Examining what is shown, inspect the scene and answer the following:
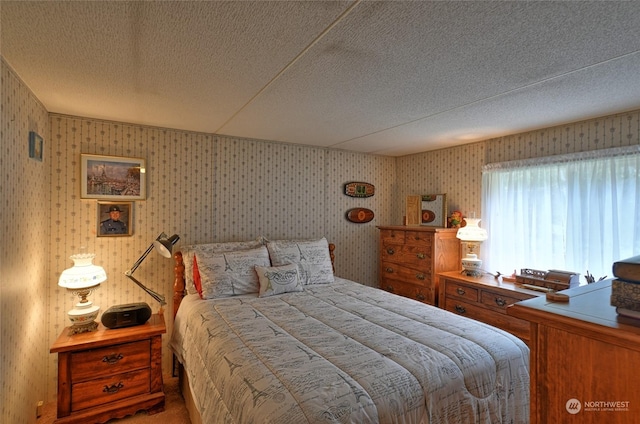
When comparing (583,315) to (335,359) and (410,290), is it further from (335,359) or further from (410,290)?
(410,290)

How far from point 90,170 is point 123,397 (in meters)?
1.79

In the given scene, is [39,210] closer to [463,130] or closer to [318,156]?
[318,156]

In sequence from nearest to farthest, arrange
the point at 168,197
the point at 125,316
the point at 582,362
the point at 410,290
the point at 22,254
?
the point at 582,362 → the point at 22,254 → the point at 125,316 → the point at 168,197 → the point at 410,290

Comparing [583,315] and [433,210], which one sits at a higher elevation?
[433,210]

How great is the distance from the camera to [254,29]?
1.28m

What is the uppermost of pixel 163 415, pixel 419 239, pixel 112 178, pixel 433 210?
pixel 112 178

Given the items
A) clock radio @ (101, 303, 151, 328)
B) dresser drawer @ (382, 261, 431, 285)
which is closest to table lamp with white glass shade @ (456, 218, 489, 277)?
dresser drawer @ (382, 261, 431, 285)

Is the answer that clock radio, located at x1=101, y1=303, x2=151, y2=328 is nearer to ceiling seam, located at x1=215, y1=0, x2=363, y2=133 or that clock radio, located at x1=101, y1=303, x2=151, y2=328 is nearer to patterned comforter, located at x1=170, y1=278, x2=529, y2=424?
patterned comforter, located at x1=170, y1=278, x2=529, y2=424

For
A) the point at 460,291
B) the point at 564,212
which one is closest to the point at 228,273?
the point at 460,291

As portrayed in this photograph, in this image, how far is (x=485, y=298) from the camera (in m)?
2.77

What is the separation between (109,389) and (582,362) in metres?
2.71

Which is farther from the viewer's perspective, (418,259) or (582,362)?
(418,259)

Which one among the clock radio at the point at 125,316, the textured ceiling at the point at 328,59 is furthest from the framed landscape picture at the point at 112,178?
the clock radio at the point at 125,316

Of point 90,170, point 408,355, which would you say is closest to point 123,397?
point 90,170
